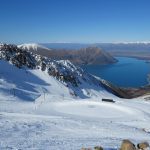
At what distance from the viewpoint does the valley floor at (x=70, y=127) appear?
23489 millimetres

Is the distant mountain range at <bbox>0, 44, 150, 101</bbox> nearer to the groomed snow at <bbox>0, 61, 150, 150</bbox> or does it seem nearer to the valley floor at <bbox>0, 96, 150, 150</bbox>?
the groomed snow at <bbox>0, 61, 150, 150</bbox>

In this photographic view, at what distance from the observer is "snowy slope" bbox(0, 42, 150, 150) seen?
82.6 feet

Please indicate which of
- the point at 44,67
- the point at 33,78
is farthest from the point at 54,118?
the point at 44,67

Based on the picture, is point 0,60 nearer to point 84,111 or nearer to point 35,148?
point 84,111

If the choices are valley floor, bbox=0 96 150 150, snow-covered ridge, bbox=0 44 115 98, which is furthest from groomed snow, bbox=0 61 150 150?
snow-covered ridge, bbox=0 44 115 98

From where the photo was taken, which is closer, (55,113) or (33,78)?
(55,113)

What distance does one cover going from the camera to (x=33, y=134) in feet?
88.3

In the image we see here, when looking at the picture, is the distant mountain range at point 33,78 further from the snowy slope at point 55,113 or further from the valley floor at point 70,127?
the valley floor at point 70,127

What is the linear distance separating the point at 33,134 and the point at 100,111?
23.0m

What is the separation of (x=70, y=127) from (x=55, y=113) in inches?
535

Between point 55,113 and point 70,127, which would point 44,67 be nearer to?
point 55,113

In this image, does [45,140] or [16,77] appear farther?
[16,77]

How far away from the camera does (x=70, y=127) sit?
31.5 metres

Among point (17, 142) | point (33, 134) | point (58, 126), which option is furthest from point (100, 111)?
point (17, 142)
